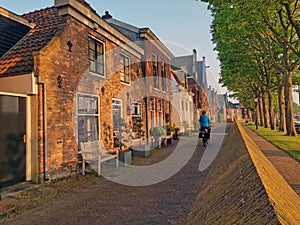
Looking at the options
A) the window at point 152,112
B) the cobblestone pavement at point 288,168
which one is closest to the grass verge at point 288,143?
the cobblestone pavement at point 288,168

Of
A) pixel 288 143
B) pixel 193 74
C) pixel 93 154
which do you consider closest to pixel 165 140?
pixel 288 143

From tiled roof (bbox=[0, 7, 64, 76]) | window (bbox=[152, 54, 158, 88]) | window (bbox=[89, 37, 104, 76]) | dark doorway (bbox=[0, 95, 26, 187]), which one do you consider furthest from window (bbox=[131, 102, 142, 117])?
dark doorway (bbox=[0, 95, 26, 187])

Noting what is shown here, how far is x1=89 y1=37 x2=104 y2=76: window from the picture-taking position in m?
10.2

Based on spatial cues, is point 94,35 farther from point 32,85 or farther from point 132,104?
point 132,104

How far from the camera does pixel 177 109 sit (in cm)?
2475

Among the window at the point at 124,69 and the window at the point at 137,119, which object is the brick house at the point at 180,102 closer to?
the window at the point at 137,119

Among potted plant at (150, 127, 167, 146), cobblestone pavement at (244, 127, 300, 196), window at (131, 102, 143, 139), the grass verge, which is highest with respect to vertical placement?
window at (131, 102, 143, 139)

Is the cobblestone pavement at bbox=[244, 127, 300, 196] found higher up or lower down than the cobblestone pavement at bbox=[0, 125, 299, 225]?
higher up

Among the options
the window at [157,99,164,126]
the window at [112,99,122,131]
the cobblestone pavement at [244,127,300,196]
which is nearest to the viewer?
the cobblestone pavement at [244,127,300,196]

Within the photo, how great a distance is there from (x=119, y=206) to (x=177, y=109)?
19985 mm

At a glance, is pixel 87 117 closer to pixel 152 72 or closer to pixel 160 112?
pixel 152 72

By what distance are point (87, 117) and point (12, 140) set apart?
334cm

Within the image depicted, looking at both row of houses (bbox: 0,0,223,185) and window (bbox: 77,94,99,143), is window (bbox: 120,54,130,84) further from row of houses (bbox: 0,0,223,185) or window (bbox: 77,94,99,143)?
window (bbox: 77,94,99,143)

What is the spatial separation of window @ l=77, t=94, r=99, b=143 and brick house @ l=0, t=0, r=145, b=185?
4cm
